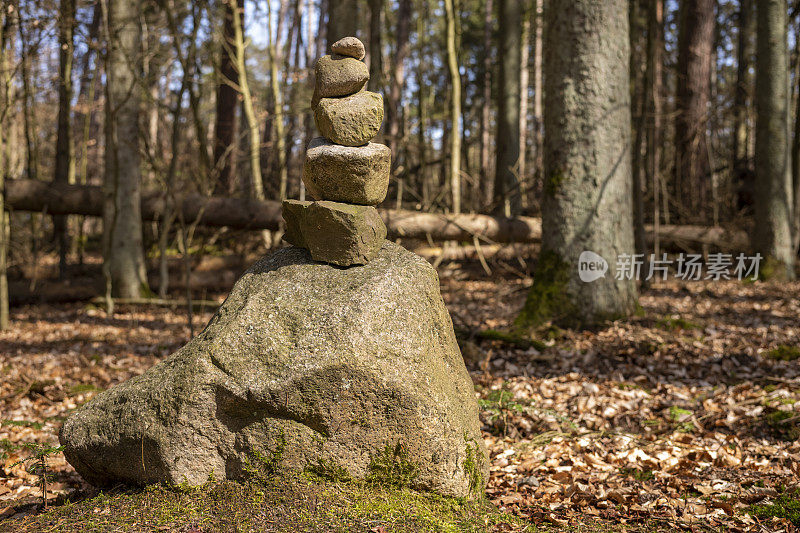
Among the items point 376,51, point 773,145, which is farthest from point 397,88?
point 773,145

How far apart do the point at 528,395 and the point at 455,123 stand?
6.41 m

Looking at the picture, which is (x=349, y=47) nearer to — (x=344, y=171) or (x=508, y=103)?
(x=344, y=171)

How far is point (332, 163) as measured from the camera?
327 centimetres

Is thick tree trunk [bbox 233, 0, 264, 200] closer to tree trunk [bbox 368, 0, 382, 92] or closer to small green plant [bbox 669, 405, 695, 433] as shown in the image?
tree trunk [bbox 368, 0, 382, 92]

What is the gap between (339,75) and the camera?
132 inches

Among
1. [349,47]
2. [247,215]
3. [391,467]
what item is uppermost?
[349,47]

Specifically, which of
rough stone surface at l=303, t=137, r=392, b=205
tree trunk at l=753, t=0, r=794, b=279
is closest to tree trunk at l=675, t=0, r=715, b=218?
tree trunk at l=753, t=0, r=794, b=279

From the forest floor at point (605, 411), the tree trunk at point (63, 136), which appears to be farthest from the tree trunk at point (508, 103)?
the tree trunk at point (63, 136)

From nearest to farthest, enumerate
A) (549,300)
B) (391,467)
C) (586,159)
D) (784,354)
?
1. (391,467)
2. (784,354)
3. (586,159)
4. (549,300)

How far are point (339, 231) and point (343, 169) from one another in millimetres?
378

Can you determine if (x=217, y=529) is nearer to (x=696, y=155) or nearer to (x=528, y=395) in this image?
(x=528, y=395)

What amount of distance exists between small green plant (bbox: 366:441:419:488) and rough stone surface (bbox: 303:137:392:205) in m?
1.42

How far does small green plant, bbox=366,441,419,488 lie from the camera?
9.66 ft

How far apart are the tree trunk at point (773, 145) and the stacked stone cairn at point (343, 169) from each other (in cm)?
861
